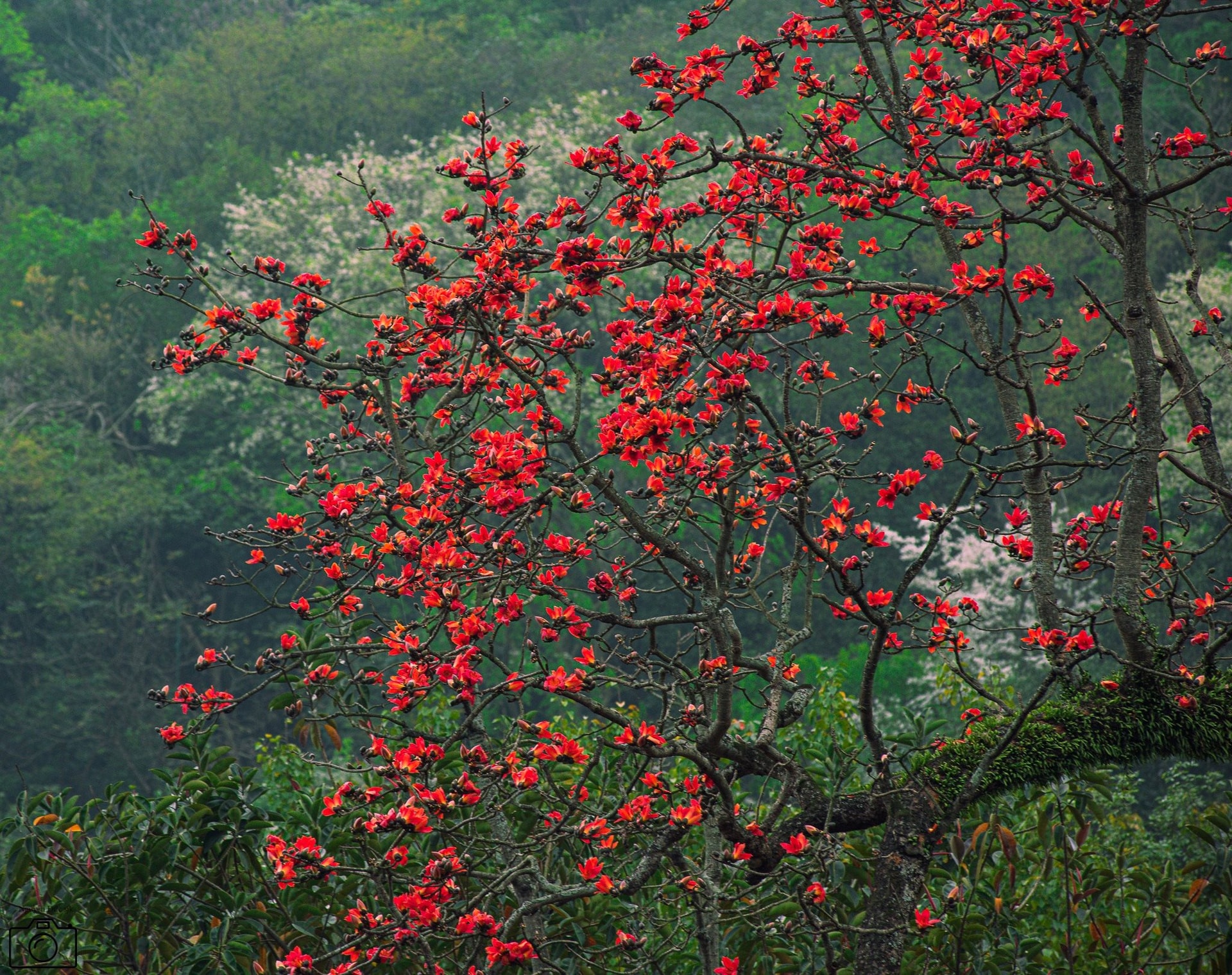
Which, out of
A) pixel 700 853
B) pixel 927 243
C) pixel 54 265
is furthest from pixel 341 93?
pixel 700 853

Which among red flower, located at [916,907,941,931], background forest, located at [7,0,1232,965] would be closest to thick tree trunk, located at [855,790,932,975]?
red flower, located at [916,907,941,931]

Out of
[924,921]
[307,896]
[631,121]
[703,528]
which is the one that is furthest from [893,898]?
[631,121]

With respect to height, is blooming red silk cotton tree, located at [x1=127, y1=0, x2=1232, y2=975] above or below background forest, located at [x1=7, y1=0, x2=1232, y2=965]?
below

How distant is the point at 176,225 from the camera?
27188mm

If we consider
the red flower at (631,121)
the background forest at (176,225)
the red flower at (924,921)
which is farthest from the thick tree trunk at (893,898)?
the background forest at (176,225)

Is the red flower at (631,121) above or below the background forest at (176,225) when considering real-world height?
below

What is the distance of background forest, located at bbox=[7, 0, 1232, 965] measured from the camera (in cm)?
2156

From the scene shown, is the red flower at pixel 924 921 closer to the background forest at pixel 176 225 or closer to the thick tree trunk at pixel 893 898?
the thick tree trunk at pixel 893 898

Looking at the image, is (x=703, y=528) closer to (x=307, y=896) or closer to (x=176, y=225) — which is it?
(x=307, y=896)

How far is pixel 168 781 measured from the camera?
14.8ft

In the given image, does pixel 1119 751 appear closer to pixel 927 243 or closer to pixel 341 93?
pixel 927 243

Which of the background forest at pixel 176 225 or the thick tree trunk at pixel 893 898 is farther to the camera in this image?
the background forest at pixel 176 225

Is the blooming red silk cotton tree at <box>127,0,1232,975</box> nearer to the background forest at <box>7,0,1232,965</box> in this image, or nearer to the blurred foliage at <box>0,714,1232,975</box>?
the blurred foliage at <box>0,714,1232,975</box>

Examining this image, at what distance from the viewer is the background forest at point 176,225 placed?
21.6m
